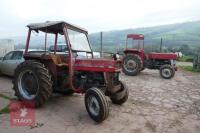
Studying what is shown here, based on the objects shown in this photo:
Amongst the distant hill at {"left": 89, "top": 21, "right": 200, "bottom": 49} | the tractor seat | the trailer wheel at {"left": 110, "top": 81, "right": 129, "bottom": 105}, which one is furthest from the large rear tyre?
the distant hill at {"left": 89, "top": 21, "right": 200, "bottom": 49}

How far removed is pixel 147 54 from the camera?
36.9 feet

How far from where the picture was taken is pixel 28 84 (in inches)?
215

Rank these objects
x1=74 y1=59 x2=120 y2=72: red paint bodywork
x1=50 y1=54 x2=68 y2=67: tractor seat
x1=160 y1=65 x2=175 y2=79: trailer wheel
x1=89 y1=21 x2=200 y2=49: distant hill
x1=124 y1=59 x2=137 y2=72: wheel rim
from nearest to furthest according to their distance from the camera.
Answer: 1. x1=74 y1=59 x2=120 y2=72: red paint bodywork
2. x1=50 y1=54 x2=68 y2=67: tractor seat
3. x1=160 y1=65 x2=175 y2=79: trailer wheel
4. x1=124 y1=59 x2=137 y2=72: wheel rim
5. x1=89 y1=21 x2=200 y2=49: distant hill

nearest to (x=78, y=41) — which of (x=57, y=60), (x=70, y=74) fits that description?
(x=57, y=60)

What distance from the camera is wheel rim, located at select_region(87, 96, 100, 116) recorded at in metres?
4.45

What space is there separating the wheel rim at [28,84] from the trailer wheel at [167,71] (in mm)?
6899

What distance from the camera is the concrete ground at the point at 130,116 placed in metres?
4.18

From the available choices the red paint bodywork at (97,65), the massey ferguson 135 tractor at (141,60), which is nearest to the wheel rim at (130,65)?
the massey ferguson 135 tractor at (141,60)

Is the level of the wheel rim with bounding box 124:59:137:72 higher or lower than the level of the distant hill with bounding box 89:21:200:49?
lower

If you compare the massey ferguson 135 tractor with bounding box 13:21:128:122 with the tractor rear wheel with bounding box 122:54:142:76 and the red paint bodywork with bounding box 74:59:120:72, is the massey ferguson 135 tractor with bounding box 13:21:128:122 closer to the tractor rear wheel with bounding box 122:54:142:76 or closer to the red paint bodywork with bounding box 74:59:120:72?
the red paint bodywork with bounding box 74:59:120:72

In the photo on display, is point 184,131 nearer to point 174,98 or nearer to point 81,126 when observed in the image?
→ point 81,126

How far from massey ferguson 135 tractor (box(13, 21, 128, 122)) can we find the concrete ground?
0.33 metres

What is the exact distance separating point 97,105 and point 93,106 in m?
0.20

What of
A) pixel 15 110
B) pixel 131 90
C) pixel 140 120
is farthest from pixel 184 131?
pixel 15 110
